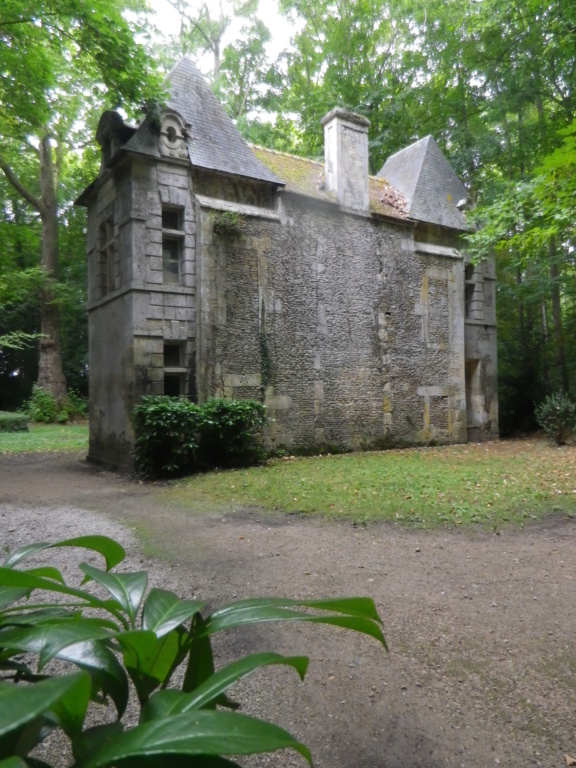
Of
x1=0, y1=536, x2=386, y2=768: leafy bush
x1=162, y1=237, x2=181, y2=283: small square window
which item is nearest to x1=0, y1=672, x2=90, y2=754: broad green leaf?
x1=0, y1=536, x2=386, y2=768: leafy bush

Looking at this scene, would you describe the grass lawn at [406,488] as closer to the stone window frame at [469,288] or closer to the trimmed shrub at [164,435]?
the trimmed shrub at [164,435]

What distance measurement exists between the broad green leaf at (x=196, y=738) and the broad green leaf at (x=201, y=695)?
7 cm

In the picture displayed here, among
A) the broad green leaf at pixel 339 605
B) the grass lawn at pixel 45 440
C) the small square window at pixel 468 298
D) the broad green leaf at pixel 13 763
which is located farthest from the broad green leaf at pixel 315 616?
the small square window at pixel 468 298

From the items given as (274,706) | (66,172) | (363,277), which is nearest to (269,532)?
(274,706)

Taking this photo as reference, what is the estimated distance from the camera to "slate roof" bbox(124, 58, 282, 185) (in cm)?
1002

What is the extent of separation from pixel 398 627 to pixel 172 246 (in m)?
8.41

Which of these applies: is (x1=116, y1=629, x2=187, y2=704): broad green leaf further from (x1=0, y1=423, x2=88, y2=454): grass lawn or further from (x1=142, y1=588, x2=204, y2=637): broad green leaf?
(x1=0, y1=423, x2=88, y2=454): grass lawn

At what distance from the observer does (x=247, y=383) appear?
10062mm

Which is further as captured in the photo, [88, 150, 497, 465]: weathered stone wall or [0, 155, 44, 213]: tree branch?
[0, 155, 44, 213]: tree branch

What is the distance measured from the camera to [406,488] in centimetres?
702

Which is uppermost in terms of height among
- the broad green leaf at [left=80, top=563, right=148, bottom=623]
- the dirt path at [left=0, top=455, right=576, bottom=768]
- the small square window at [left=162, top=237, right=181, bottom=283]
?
the small square window at [left=162, top=237, right=181, bottom=283]

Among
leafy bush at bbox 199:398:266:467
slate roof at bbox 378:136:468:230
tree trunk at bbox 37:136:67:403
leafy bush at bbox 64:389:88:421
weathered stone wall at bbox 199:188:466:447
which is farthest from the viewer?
leafy bush at bbox 64:389:88:421

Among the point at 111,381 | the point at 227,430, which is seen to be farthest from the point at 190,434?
the point at 111,381

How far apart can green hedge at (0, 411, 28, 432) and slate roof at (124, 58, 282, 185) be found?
1046 cm
